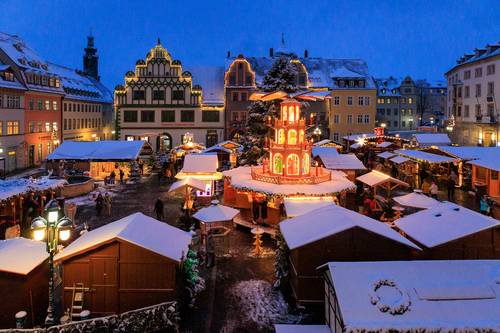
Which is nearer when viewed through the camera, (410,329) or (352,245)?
(410,329)

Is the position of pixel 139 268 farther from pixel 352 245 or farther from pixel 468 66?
pixel 468 66

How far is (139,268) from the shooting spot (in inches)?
491

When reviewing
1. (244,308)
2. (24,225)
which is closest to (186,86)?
(24,225)

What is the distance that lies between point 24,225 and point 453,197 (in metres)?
24.9

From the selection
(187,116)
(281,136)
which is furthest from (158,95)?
(281,136)

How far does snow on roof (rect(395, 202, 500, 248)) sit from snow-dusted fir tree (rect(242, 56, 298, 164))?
842 inches

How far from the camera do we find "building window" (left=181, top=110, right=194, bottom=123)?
59344 millimetres

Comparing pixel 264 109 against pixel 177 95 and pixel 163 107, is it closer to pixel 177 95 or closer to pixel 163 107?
pixel 177 95

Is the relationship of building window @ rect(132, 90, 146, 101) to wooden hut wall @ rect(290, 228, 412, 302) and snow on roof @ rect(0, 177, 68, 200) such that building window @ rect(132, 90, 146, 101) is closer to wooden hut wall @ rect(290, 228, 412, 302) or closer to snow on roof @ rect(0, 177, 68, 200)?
snow on roof @ rect(0, 177, 68, 200)

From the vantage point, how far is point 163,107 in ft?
194

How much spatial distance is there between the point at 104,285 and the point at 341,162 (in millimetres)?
23951

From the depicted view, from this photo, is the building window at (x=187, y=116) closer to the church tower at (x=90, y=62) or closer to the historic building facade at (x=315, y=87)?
the historic building facade at (x=315, y=87)

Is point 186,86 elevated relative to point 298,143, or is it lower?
elevated

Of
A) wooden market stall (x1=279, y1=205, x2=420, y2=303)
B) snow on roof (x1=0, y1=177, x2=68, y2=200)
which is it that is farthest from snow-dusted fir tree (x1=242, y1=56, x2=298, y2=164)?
wooden market stall (x1=279, y1=205, x2=420, y2=303)
